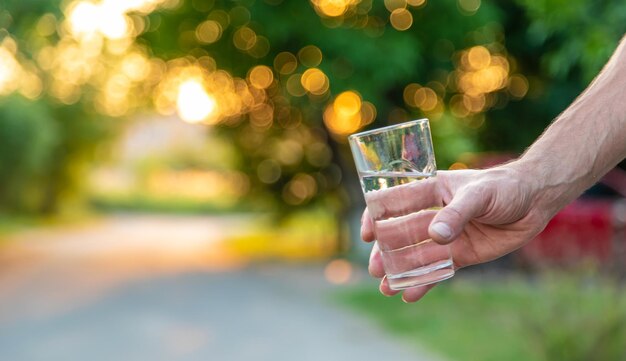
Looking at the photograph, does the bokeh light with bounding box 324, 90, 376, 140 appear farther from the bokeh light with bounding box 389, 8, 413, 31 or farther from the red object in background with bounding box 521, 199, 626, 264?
the red object in background with bounding box 521, 199, 626, 264

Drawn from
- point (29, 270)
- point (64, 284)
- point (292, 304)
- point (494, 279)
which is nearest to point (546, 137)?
point (292, 304)

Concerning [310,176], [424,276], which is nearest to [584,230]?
[310,176]

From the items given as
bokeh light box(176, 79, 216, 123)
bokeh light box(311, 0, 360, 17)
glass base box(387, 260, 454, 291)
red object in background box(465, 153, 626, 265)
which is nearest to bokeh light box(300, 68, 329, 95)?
→ bokeh light box(311, 0, 360, 17)

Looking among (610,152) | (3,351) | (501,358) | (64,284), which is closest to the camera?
(610,152)

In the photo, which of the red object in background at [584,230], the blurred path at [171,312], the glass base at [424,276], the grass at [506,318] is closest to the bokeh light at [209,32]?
the blurred path at [171,312]

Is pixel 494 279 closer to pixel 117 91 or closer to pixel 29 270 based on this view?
pixel 29 270

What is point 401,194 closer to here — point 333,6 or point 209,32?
point 333,6

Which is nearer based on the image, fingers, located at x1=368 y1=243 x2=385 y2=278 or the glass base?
the glass base
